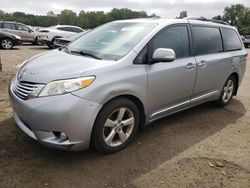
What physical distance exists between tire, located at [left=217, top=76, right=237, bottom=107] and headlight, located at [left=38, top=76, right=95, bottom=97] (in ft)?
10.9

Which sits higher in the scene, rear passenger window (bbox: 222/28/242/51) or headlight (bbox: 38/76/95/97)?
rear passenger window (bbox: 222/28/242/51)

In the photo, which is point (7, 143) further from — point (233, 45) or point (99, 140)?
point (233, 45)

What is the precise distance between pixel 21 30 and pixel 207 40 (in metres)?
16.1

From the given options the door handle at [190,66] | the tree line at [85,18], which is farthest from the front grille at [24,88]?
the tree line at [85,18]

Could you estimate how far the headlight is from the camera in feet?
9.91

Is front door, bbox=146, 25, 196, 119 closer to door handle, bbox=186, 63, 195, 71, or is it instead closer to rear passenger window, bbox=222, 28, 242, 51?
door handle, bbox=186, 63, 195, 71

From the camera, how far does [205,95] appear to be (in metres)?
4.94

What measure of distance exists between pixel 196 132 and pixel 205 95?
0.86m

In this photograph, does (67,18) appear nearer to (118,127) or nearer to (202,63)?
(202,63)

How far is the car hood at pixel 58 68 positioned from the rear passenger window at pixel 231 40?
2.92 meters

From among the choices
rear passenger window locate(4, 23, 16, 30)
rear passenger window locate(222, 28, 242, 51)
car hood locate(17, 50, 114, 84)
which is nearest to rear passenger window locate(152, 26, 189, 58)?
car hood locate(17, 50, 114, 84)

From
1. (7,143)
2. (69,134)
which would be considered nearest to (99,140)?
(69,134)

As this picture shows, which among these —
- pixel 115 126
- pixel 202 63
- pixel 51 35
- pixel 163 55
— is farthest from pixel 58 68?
pixel 51 35

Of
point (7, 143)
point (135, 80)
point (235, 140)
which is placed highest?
point (135, 80)
